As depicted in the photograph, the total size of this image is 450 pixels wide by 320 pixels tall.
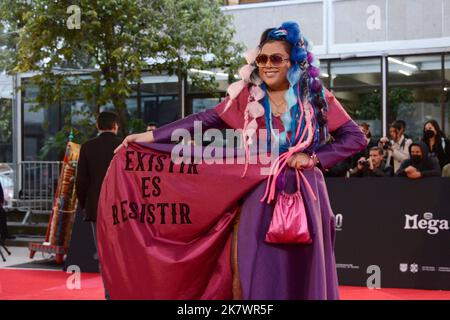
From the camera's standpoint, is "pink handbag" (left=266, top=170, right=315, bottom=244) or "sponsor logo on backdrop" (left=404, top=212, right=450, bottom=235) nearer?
"pink handbag" (left=266, top=170, right=315, bottom=244)

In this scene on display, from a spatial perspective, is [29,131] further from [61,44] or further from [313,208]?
[313,208]

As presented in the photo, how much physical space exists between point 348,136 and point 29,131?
1576cm

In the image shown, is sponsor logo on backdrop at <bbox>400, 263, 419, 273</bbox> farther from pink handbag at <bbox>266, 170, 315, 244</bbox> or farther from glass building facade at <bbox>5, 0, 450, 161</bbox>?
glass building facade at <bbox>5, 0, 450, 161</bbox>

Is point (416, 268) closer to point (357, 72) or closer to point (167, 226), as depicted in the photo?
point (167, 226)

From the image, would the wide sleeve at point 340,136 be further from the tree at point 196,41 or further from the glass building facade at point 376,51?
the glass building facade at point 376,51

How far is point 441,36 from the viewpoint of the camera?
1430 cm

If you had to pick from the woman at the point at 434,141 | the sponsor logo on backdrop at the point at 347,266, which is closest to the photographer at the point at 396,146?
the woman at the point at 434,141

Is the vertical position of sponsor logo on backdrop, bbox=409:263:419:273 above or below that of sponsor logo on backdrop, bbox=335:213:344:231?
below

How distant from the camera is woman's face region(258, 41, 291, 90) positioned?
159 inches

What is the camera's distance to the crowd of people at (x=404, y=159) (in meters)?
7.99

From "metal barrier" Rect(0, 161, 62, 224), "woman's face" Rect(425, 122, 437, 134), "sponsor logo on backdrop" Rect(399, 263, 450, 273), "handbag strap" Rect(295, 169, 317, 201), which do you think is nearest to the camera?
"handbag strap" Rect(295, 169, 317, 201)

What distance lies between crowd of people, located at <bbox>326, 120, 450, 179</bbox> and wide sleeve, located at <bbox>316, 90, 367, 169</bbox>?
9.88 ft

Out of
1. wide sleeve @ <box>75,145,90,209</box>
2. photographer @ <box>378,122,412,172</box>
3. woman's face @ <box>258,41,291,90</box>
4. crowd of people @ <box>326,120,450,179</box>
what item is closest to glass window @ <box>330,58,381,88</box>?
crowd of people @ <box>326,120,450,179</box>
